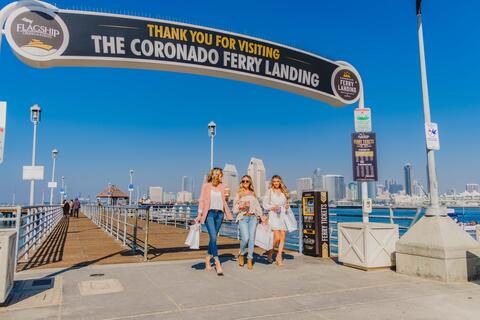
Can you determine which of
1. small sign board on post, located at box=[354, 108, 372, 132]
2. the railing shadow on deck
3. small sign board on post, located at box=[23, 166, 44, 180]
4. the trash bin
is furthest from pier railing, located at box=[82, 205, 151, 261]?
small sign board on post, located at box=[354, 108, 372, 132]

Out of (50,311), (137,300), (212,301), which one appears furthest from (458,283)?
(50,311)

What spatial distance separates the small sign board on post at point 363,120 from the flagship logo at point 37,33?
627cm

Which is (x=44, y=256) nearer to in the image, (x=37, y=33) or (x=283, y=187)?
(x=37, y=33)

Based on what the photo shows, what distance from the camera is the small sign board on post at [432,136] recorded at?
652 cm

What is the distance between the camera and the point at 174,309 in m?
4.10

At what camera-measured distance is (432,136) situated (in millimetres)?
6582

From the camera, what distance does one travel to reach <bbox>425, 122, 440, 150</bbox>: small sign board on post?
6516 mm

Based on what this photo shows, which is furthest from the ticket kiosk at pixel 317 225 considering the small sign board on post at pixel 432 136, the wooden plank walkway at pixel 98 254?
the small sign board on post at pixel 432 136

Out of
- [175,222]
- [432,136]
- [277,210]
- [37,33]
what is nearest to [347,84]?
[432,136]

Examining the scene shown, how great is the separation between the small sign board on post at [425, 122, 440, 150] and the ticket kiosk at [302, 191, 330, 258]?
→ 2.49 metres

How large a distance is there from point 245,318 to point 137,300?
1.52m

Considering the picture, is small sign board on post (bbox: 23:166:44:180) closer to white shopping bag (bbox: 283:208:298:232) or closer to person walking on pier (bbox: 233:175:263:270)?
person walking on pier (bbox: 233:175:263:270)

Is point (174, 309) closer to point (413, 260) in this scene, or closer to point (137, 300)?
point (137, 300)

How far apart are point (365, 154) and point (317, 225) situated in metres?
1.92
